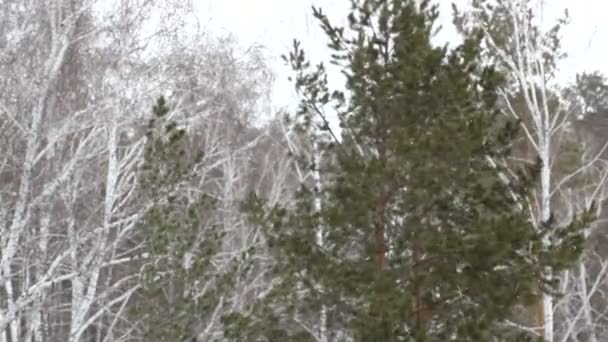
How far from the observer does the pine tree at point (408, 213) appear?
561 cm

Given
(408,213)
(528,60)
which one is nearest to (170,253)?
(408,213)

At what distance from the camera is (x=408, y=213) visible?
19.9 ft

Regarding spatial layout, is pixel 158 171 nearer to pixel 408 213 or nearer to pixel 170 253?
pixel 170 253

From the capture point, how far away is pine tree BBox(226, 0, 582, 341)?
561cm

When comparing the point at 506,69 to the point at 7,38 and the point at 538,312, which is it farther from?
the point at 7,38

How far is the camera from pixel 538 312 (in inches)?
405

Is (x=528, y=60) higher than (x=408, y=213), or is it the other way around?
(x=528, y=60)

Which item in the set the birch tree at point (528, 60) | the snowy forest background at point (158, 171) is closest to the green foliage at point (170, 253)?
the snowy forest background at point (158, 171)

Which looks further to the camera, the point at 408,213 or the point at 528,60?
the point at 528,60

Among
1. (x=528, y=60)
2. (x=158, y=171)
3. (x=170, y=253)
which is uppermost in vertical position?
(x=528, y=60)

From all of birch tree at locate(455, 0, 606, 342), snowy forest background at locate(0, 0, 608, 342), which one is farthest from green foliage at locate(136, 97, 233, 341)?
birch tree at locate(455, 0, 606, 342)

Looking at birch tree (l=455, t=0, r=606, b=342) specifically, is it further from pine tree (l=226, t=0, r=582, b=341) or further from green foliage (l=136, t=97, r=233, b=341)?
green foliage (l=136, t=97, r=233, b=341)

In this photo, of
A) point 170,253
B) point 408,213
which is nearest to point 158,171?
point 170,253

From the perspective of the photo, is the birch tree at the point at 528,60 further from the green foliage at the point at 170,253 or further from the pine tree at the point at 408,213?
the green foliage at the point at 170,253
